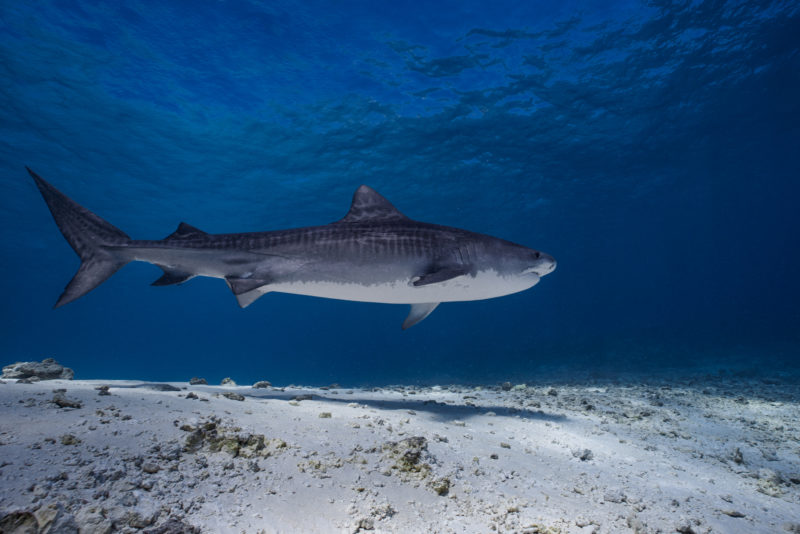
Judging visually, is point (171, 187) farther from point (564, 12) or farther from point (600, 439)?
point (600, 439)

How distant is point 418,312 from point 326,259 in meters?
1.61

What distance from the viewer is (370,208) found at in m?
4.92

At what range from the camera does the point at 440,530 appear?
1.87 meters

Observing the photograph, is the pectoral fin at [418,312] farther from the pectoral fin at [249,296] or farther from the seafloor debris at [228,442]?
the seafloor debris at [228,442]

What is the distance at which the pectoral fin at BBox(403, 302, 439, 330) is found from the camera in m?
4.96

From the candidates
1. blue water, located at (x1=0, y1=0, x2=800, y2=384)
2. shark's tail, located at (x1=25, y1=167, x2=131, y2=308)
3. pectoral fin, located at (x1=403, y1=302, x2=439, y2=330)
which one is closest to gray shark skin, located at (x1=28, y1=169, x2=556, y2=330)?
shark's tail, located at (x1=25, y1=167, x2=131, y2=308)

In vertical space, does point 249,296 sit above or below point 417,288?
below

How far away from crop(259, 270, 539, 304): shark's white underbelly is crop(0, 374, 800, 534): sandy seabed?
4.26ft

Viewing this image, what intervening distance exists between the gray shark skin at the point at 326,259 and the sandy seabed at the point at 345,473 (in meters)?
1.37

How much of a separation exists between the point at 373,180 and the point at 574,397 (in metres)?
23.5

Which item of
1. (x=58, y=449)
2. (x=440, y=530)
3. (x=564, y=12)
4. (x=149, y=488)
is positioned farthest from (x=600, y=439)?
(x=564, y=12)

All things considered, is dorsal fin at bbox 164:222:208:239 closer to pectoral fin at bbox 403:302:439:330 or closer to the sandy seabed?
the sandy seabed

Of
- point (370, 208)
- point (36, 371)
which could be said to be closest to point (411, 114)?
point (370, 208)

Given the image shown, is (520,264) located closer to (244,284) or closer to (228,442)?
(244,284)
